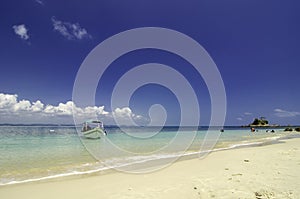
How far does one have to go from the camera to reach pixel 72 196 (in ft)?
17.1

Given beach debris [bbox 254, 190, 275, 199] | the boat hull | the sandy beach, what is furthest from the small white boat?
beach debris [bbox 254, 190, 275, 199]

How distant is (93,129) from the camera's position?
33.0 meters

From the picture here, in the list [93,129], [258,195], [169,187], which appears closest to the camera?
[258,195]

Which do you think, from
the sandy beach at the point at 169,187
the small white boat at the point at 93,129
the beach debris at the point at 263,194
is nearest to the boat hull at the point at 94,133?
the small white boat at the point at 93,129

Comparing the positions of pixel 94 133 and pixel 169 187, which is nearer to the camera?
pixel 169 187

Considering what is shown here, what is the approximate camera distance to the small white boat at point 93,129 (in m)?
33.0

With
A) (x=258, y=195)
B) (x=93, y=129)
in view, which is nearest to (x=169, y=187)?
(x=258, y=195)

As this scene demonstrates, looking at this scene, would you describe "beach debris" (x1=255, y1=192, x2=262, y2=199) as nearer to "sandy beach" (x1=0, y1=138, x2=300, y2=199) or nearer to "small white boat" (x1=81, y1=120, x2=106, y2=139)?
"sandy beach" (x1=0, y1=138, x2=300, y2=199)

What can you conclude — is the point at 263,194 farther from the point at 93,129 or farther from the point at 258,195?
the point at 93,129

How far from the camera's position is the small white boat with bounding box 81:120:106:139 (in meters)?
33.0

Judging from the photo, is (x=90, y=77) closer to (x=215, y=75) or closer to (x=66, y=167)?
(x=66, y=167)

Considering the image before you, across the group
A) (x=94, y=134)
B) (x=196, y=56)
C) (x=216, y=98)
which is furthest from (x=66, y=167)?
(x=94, y=134)

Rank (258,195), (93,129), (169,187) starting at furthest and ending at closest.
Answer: (93,129) → (169,187) → (258,195)

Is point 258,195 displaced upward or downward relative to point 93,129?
downward
